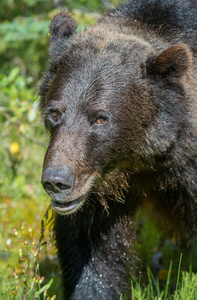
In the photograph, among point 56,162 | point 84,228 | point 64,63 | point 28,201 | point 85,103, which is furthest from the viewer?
point 28,201

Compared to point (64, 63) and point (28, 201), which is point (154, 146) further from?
point (28, 201)

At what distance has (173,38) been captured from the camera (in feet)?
13.0

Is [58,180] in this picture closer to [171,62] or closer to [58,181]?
[58,181]

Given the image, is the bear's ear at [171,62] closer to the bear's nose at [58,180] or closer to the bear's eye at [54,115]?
the bear's eye at [54,115]

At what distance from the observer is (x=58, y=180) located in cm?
315

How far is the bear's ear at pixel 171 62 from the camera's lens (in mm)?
3570

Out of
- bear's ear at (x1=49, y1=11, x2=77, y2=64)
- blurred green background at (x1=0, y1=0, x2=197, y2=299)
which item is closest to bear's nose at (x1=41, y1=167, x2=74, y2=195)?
bear's ear at (x1=49, y1=11, x2=77, y2=64)

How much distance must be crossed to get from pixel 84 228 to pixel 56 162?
3.41ft

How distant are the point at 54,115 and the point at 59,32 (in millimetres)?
922

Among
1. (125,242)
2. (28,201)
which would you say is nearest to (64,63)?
(125,242)

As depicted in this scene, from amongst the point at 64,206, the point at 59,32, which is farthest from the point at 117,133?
the point at 59,32

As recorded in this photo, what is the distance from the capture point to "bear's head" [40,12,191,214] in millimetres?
3424

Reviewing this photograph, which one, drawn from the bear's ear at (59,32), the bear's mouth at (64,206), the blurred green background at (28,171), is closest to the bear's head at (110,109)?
the bear's mouth at (64,206)

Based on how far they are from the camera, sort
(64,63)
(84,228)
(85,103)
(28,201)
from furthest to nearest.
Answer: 1. (28,201)
2. (84,228)
3. (64,63)
4. (85,103)
